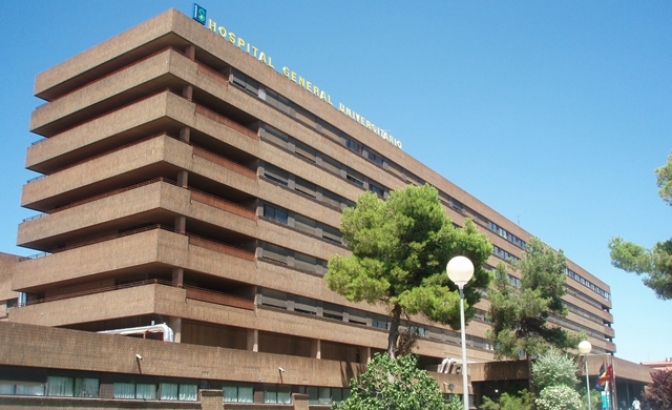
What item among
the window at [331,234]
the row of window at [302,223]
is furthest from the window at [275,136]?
the window at [331,234]

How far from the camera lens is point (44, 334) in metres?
28.9

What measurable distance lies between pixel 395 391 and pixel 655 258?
1483cm

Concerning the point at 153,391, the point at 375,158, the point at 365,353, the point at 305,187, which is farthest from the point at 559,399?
the point at 153,391

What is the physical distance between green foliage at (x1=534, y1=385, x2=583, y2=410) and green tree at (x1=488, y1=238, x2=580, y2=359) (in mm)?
3709

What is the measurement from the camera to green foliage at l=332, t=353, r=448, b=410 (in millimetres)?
24344

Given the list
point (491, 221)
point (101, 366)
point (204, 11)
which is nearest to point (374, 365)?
point (101, 366)

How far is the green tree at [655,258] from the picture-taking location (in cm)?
3150

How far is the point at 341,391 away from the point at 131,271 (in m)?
16.5

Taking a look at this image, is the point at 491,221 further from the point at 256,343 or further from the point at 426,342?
the point at 256,343

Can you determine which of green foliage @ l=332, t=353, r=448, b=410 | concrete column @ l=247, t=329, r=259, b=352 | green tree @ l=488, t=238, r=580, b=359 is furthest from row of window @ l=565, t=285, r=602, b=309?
green foliage @ l=332, t=353, r=448, b=410

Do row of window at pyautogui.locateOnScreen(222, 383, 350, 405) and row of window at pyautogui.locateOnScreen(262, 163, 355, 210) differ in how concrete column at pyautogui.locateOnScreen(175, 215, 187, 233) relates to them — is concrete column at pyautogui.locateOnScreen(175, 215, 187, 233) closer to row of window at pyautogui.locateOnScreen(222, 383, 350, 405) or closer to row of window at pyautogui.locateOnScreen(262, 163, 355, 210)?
row of window at pyautogui.locateOnScreen(262, 163, 355, 210)

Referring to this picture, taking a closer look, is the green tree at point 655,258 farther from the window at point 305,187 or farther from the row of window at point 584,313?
the row of window at point 584,313

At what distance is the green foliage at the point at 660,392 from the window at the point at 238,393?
4533cm

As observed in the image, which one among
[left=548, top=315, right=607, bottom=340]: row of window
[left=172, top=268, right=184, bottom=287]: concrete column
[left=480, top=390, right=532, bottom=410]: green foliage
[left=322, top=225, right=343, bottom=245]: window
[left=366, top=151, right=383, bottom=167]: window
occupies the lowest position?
[left=480, top=390, right=532, bottom=410]: green foliage
